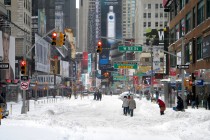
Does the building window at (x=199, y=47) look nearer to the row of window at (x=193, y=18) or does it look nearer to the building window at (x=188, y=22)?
the row of window at (x=193, y=18)

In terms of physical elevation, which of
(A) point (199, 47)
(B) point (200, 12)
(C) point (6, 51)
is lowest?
(A) point (199, 47)

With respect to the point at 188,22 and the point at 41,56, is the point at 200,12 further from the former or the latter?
the point at 41,56

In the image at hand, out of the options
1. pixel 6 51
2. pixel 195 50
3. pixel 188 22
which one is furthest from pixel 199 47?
pixel 6 51

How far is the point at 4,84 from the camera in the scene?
68.9 m

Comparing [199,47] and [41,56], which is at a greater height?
[41,56]

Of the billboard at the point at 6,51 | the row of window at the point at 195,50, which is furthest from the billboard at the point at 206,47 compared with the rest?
the billboard at the point at 6,51

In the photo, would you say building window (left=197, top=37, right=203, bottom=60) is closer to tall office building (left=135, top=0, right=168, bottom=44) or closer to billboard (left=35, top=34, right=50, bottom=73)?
billboard (left=35, top=34, right=50, bottom=73)

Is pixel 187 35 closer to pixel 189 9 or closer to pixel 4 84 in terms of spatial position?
pixel 189 9

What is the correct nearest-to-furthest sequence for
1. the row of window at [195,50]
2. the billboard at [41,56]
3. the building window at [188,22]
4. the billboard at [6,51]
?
the row of window at [195,50] → the building window at [188,22] → the billboard at [6,51] → the billboard at [41,56]

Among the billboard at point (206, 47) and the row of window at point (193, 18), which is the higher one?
the row of window at point (193, 18)

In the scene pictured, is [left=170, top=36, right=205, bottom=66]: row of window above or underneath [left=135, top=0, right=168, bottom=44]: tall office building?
underneath

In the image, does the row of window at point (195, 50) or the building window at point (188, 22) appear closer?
the row of window at point (195, 50)

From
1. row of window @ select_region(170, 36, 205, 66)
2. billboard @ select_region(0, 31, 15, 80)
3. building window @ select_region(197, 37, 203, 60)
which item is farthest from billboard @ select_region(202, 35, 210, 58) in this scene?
billboard @ select_region(0, 31, 15, 80)

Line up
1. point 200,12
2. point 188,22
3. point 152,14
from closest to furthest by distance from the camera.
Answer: point 200,12 → point 188,22 → point 152,14
